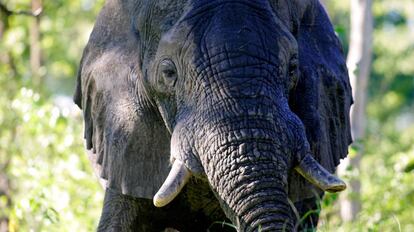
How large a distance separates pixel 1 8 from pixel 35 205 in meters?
3.22

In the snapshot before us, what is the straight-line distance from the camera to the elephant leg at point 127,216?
6738mm

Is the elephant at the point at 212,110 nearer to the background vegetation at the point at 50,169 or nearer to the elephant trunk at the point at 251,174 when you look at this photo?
the elephant trunk at the point at 251,174

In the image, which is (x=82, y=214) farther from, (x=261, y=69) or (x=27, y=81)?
(x=261, y=69)

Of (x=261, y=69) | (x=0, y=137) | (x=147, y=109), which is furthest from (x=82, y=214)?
(x=261, y=69)

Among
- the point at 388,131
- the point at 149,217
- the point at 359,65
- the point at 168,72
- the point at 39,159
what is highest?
the point at 168,72

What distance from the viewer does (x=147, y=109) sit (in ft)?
21.2

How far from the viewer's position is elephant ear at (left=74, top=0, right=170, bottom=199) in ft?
21.3

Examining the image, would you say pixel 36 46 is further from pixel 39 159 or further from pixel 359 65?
pixel 359 65

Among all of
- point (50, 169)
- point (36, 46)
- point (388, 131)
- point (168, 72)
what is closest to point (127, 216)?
point (168, 72)

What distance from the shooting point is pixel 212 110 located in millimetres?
5867

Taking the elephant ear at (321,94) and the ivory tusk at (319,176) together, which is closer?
the ivory tusk at (319,176)

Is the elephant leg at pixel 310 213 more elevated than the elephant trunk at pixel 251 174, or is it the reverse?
the elephant trunk at pixel 251 174

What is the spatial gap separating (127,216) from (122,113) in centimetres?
59

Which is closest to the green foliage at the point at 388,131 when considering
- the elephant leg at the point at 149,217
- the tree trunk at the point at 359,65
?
the tree trunk at the point at 359,65
